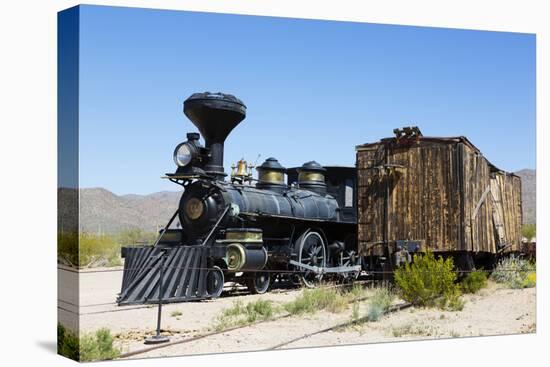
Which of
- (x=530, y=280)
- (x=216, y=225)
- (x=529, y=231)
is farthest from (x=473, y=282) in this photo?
(x=529, y=231)

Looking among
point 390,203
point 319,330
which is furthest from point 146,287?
point 390,203

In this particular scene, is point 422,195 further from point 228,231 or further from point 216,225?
point 216,225

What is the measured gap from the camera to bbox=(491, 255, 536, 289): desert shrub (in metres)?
14.9

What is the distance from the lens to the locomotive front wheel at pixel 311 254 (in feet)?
54.6

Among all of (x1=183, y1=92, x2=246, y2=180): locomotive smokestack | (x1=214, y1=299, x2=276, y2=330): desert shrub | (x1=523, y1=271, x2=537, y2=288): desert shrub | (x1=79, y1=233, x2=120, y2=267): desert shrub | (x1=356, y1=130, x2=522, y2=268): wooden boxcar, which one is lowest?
(x1=214, y1=299, x2=276, y2=330): desert shrub

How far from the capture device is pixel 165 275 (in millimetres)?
12609

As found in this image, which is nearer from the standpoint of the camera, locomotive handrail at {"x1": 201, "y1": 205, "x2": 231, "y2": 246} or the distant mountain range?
locomotive handrail at {"x1": 201, "y1": 205, "x2": 231, "y2": 246}

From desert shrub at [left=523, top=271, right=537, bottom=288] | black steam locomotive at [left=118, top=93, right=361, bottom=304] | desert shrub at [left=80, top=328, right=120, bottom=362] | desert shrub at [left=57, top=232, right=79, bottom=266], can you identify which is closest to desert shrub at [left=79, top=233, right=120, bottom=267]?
black steam locomotive at [left=118, top=93, right=361, bottom=304]

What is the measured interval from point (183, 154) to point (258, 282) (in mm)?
2927

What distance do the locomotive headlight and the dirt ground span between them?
2.63m

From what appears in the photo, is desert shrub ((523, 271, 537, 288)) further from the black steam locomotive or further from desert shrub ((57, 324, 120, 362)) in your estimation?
desert shrub ((57, 324, 120, 362))

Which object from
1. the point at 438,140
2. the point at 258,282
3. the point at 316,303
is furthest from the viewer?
the point at 258,282

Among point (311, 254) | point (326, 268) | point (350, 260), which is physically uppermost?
point (311, 254)

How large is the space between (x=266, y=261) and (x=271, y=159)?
128 inches
